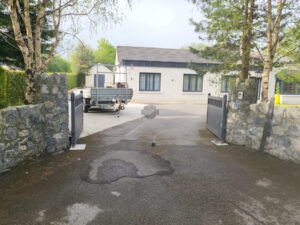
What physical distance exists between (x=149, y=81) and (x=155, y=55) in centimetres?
312

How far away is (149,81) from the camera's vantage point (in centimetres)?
2292

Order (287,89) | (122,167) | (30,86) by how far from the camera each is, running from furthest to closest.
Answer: (287,89) < (30,86) < (122,167)

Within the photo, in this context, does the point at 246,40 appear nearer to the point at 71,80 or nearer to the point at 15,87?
the point at 15,87

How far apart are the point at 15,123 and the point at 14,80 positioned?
6.38m

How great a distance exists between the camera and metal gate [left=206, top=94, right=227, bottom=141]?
725 cm

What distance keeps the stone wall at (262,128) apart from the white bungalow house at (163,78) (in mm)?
15305

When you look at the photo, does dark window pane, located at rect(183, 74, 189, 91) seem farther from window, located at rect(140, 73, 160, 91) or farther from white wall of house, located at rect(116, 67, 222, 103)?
window, located at rect(140, 73, 160, 91)

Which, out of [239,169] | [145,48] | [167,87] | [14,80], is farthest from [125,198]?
[145,48]

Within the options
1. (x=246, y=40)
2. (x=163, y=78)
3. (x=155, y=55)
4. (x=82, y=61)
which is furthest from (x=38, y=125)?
(x=82, y=61)

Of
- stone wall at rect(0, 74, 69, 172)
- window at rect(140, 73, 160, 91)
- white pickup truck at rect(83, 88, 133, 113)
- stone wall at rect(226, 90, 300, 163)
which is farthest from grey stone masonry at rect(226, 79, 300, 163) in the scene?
window at rect(140, 73, 160, 91)

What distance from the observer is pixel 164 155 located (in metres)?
5.88

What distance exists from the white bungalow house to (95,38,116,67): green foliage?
137 ft

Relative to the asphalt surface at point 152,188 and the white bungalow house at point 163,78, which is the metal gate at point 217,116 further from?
the white bungalow house at point 163,78

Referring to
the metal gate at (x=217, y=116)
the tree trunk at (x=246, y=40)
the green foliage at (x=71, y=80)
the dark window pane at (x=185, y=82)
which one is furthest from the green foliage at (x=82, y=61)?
the metal gate at (x=217, y=116)
